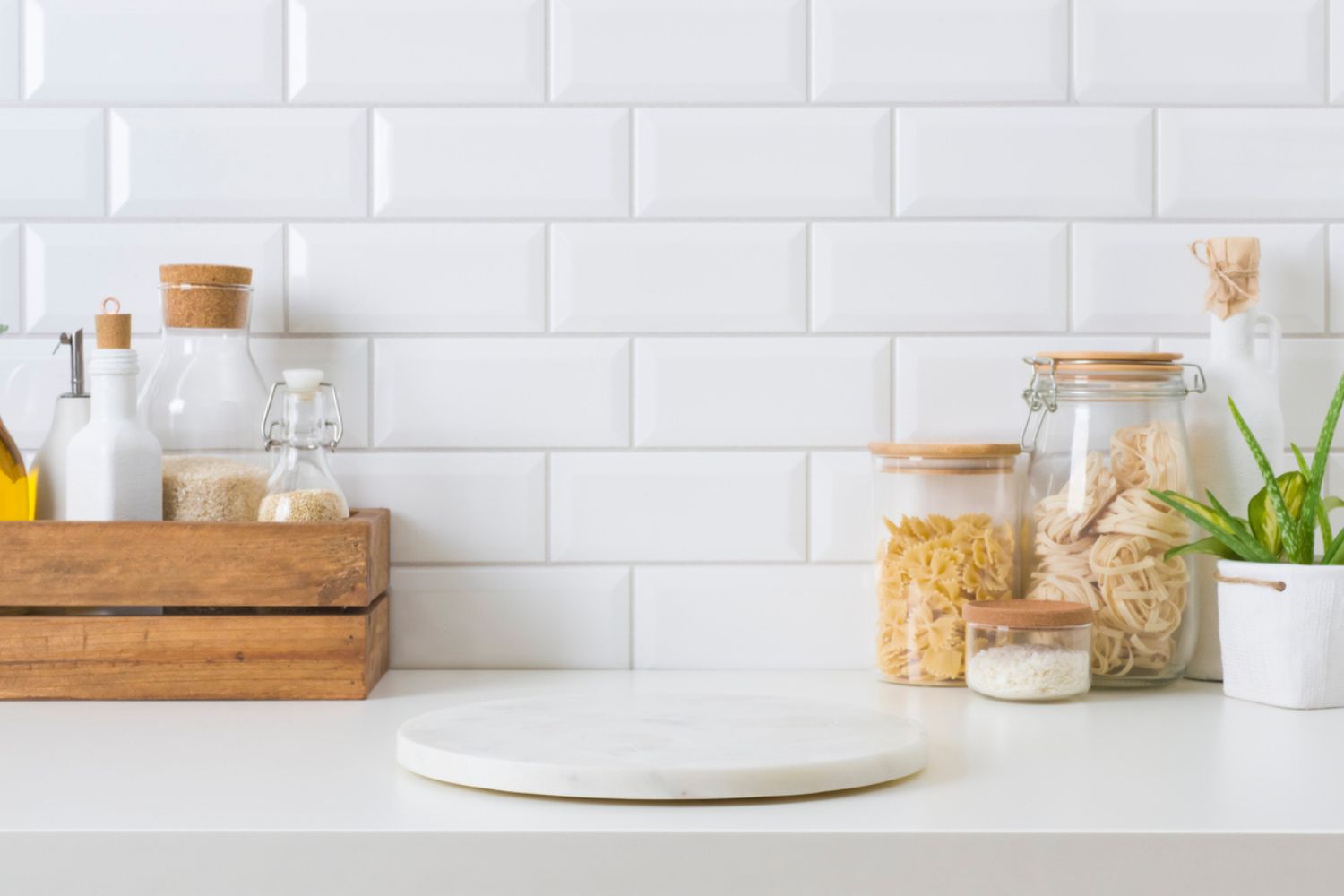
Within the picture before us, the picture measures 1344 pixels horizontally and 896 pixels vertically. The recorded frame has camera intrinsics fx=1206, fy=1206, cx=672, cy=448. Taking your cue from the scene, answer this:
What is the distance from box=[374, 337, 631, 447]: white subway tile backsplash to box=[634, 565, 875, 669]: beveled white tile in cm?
15

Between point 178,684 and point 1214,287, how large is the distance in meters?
0.97

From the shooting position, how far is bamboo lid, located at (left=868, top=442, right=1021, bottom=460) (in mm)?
1061

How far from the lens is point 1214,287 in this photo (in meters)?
1.10

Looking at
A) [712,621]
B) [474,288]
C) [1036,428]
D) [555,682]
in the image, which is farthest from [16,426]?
[1036,428]

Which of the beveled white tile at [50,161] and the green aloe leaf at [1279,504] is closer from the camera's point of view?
the green aloe leaf at [1279,504]

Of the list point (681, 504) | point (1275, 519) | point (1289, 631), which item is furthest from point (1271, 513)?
point (681, 504)

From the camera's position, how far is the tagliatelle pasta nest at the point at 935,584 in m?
1.04

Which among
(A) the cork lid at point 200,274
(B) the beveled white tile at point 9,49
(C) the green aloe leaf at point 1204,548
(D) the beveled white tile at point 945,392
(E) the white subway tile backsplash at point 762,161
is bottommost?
(C) the green aloe leaf at point 1204,548

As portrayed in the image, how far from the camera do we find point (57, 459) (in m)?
1.04

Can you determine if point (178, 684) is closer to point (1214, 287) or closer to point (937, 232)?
point (937, 232)

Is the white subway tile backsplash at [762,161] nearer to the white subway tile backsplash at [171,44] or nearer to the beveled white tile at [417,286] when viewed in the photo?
the beveled white tile at [417,286]

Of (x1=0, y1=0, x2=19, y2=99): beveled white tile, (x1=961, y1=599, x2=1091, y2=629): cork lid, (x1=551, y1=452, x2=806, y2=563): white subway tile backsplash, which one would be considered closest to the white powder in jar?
(x1=961, y1=599, x2=1091, y2=629): cork lid

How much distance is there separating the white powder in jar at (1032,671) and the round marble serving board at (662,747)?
0.17 meters

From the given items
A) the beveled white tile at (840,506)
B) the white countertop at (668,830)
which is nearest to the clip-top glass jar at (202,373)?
the white countertop at (668,830)
